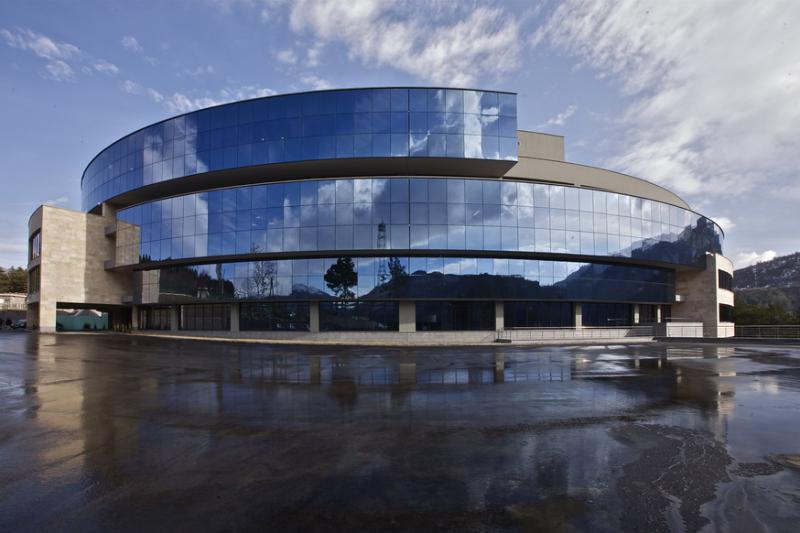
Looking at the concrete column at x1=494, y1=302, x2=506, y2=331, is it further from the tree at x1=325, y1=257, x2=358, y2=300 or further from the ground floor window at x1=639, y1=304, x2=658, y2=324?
the ground floor window at x1=639, y1=304, x2=658, y2=324

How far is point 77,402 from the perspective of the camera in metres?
10.2

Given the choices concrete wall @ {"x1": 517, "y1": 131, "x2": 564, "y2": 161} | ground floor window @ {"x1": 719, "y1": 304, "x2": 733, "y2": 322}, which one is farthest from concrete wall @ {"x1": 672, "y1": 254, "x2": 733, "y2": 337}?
concrete wall @ {"x1": 517, "y1": 131, "x2": 564, "y2": 161}

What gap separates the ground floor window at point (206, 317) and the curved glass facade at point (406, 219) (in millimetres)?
5684

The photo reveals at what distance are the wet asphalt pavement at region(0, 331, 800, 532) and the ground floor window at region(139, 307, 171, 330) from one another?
37647 mm

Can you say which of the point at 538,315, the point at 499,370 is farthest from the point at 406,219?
the point at 499,370

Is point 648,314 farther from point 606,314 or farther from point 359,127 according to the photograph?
point 359,127

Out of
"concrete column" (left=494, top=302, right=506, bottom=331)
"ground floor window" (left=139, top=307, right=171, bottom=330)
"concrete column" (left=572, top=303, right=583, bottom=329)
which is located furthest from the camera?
"ground floor window" (left=139, top=307, right=171, bottom=330)

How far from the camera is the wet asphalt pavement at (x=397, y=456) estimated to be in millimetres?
4508

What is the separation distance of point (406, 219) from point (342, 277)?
7.66m

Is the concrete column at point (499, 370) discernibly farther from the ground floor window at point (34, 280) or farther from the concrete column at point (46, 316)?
the ground floor window at point (34, 280)

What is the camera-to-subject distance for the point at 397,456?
21.0ft

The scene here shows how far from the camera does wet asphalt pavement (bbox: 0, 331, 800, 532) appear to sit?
177 inches

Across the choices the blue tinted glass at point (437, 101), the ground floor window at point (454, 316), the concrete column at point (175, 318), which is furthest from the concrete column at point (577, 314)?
the concrete column at point (175, 318)

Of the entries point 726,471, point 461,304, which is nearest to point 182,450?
point 726,471
